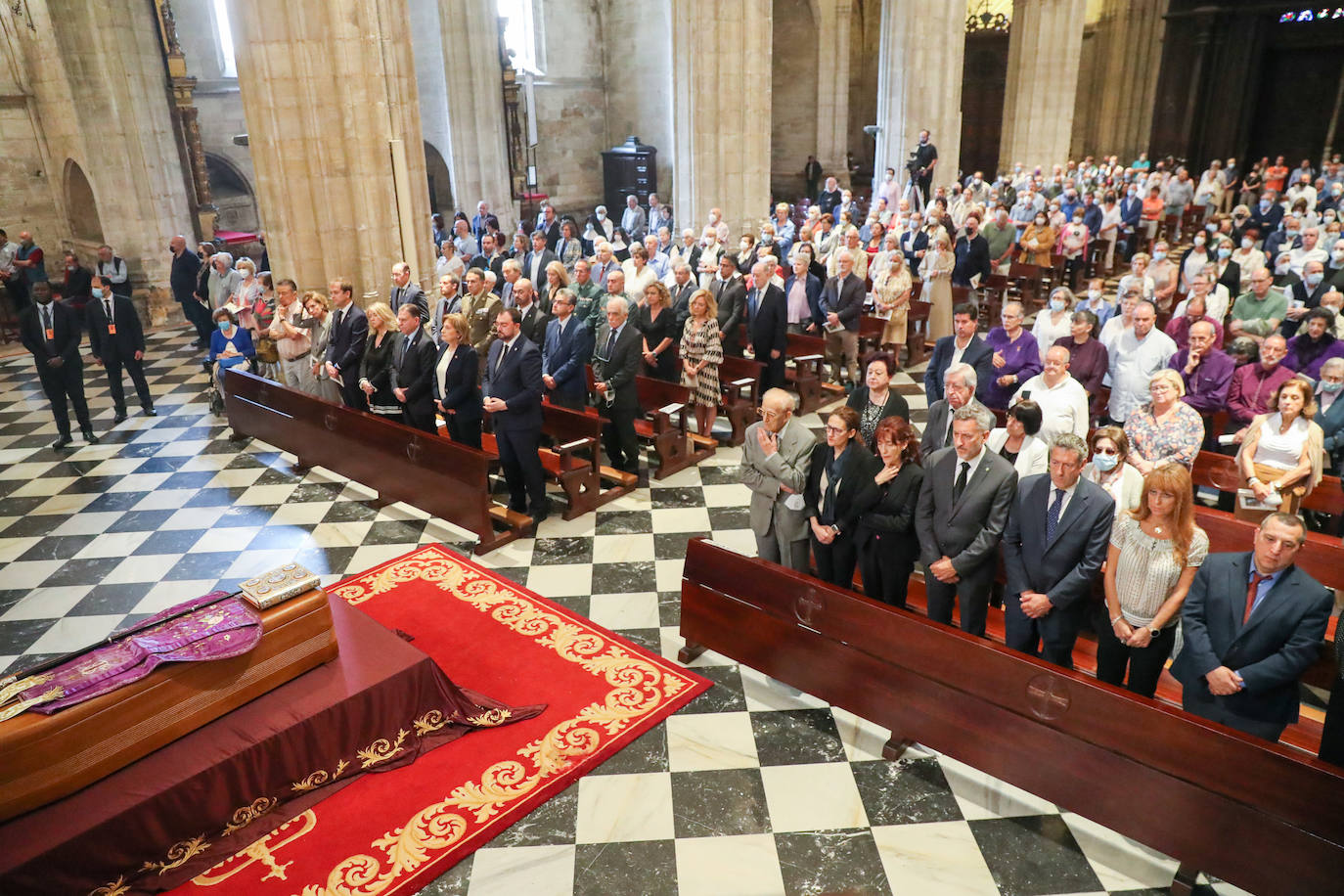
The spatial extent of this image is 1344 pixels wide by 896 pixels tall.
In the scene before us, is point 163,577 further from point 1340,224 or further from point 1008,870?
point 1340,224

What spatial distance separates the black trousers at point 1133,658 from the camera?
4312 mm

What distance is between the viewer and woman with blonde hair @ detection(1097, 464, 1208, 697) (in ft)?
13.3

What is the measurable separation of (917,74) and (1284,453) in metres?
14.5

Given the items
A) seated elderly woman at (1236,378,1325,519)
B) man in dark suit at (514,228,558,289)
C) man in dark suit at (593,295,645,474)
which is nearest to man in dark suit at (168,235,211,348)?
man in dark suit at (514,228,558,289)

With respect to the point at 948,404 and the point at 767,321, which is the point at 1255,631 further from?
the point at 767,321

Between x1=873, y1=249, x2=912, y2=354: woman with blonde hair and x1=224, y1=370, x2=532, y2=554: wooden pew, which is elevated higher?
x1=873, y1=249, x2=912, y2=354: woman with blonde hair

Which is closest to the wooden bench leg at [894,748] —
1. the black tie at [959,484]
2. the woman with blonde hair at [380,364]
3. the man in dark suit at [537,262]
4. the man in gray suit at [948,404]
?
the black tie at [959,484]

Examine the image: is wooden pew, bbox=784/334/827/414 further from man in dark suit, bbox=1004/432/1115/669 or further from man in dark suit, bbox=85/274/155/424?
man in dark suit, bbox=85/274/155/424

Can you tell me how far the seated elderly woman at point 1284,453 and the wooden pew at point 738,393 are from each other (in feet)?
13.4

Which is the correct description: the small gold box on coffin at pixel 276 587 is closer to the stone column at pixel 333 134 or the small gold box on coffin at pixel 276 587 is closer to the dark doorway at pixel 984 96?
the stone column at pixel 333 134

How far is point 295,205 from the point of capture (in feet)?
30.1

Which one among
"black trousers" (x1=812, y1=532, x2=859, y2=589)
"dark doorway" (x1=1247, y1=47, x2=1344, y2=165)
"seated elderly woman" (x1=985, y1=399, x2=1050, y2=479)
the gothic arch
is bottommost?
"black trousers" (x1=812, y1=532, x2=859, y2=589)

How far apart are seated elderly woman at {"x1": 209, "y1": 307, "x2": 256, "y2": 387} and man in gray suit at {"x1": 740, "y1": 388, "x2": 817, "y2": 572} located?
6.64 metres

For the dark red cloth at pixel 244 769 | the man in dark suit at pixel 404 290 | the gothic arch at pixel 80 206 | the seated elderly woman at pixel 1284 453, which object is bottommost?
the dark red cloth at pixel 244 769
